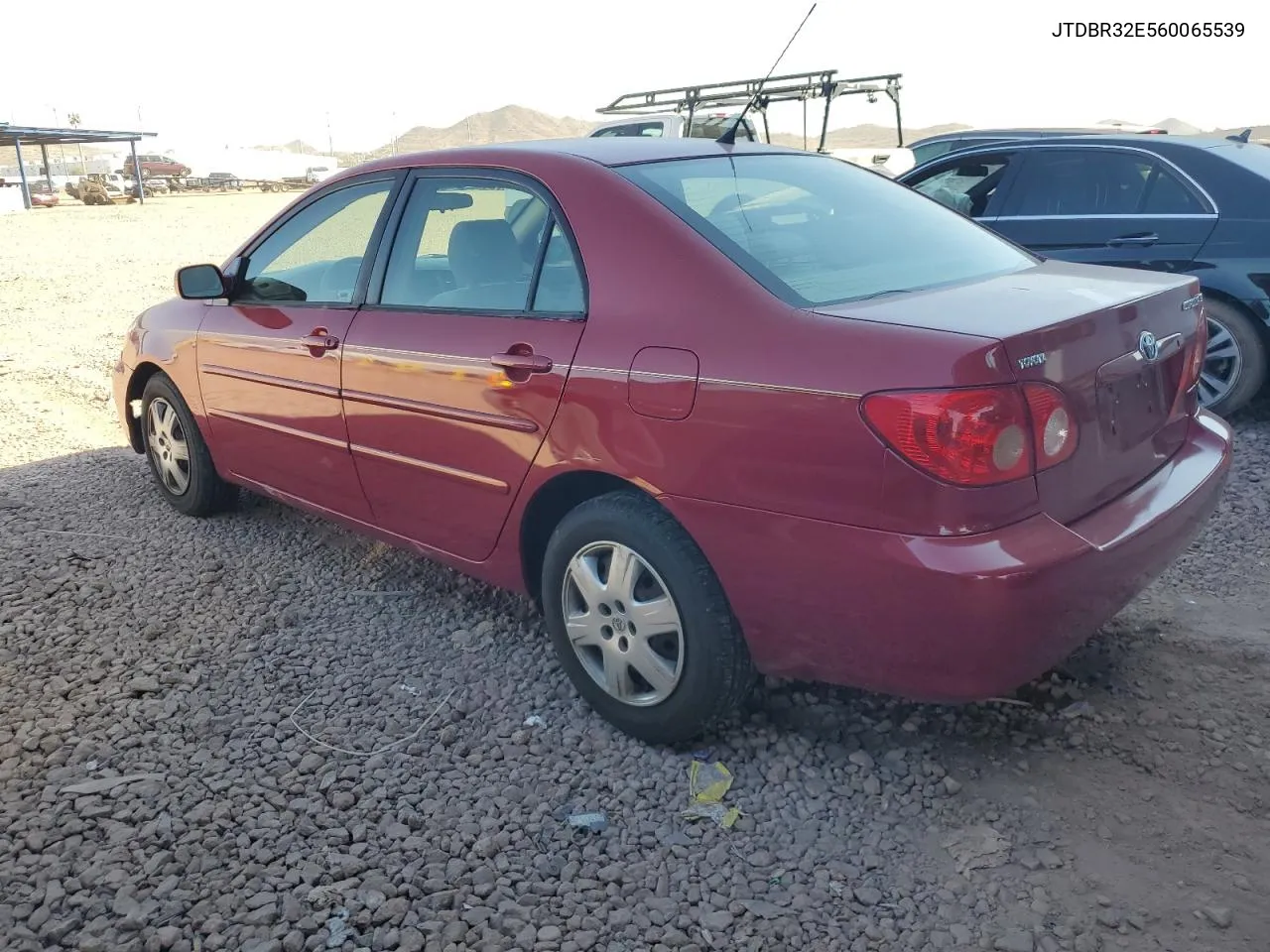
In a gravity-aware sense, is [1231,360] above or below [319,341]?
below

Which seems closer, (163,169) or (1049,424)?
(1049,424)

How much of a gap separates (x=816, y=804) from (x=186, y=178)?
6923cm

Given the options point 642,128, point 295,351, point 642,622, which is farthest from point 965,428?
point 642,128

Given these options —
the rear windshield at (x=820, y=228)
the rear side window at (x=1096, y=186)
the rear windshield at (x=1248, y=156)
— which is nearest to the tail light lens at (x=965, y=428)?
the rear windshield at (x=820, y=228)

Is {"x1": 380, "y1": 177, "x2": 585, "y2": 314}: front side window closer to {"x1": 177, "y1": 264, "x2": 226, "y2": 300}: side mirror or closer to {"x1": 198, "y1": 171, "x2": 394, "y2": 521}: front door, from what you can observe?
{"x1": 198, "y1": 171, "x2": 394, "y2": 521}: front door

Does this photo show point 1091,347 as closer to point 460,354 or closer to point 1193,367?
point 1193,367

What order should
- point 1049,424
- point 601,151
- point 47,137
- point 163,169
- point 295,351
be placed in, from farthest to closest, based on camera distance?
point 163,169
point 47,137
point 295,351
point 601,151
point 1049,424

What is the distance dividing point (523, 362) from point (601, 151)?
2.56 feet

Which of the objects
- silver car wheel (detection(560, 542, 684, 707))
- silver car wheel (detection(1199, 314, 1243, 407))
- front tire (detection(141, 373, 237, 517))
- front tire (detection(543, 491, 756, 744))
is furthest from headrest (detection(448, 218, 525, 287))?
silver car wheel (detection(1199, 314, 1243, 407))

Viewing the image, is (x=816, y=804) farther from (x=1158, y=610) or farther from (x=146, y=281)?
(x=146, y=281)

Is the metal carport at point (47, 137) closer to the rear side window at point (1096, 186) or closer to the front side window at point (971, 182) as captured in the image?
the front side window at point (971, 182)

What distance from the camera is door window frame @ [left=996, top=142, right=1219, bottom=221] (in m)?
5.79

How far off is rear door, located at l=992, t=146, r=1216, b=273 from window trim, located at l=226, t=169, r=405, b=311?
4096 millimetres

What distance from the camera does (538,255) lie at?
10.5ft
